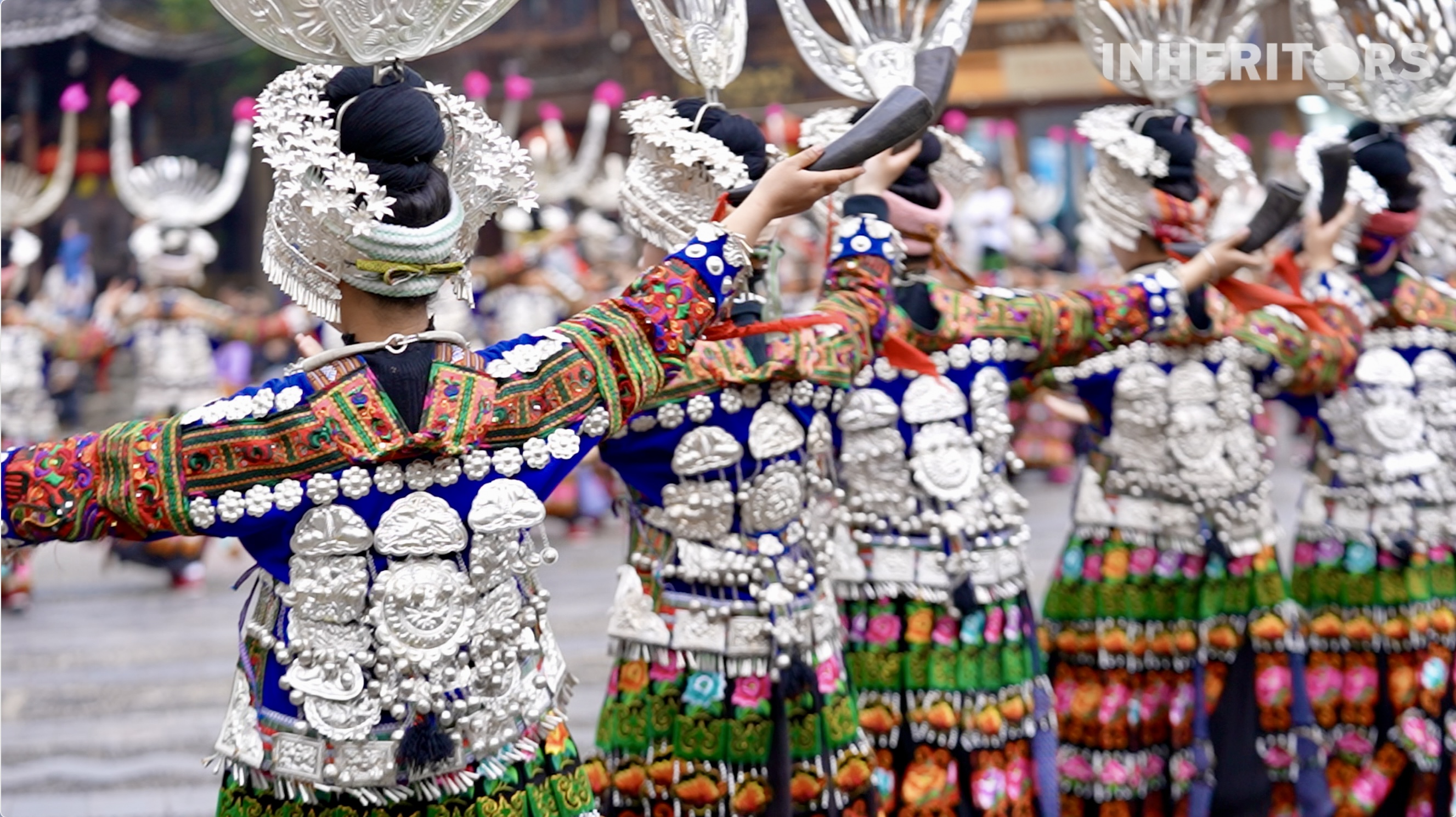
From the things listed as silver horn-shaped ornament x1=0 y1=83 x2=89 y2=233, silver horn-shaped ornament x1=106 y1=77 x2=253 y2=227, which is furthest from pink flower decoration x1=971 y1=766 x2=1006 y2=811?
silver horn-shaped ornament x1=0 y1=83 x2=89 y2=233

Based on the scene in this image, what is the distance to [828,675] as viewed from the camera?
340 centimetres

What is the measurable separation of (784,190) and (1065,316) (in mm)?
1603

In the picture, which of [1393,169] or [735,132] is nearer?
[735,132]

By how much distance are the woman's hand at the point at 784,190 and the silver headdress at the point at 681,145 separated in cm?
60

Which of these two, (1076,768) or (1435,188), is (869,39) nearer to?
(1435,188)

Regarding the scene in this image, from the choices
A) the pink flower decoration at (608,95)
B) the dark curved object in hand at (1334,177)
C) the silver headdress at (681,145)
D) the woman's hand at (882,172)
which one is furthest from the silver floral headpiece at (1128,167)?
the pink flower decoration at (608,95)

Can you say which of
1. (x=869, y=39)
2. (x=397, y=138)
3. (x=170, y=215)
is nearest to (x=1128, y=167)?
(x=869, y=39)

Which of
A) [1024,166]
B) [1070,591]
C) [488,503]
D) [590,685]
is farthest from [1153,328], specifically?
[1024,166]

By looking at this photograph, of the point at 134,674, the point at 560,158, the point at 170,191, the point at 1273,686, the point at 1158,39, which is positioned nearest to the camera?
the point at 1273,686

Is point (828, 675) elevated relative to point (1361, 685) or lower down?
elevated

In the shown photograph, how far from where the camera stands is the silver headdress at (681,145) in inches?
128

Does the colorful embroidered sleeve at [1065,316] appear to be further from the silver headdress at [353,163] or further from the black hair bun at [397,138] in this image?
the black hair bun at [397,138]

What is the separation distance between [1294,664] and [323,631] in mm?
3098

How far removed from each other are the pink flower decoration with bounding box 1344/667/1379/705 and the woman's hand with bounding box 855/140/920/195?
2.12 m
